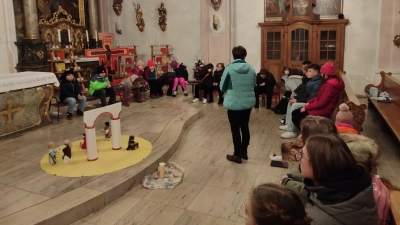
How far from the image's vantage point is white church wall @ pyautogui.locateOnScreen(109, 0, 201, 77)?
480 inches

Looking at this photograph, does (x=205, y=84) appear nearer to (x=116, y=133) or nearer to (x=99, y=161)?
(x=116, y=133)

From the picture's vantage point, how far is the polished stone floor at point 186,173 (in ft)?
12.3

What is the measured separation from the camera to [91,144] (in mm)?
4762

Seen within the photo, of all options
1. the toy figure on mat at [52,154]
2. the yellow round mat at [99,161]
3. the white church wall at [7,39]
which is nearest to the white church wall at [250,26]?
the white church wall at [7,39]

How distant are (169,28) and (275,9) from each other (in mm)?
3682

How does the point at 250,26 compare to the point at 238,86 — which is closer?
the point at 238,86

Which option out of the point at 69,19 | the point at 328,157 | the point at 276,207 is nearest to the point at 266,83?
the point at 69,19

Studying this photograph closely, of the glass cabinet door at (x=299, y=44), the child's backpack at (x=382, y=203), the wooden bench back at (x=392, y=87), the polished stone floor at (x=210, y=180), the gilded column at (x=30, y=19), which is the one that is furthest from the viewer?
the glass cabinet door at (x=299, y=44)

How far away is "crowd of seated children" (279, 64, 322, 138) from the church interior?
0.25m

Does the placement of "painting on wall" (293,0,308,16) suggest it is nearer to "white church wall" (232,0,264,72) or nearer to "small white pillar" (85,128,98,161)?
"white church wall" (232,0,264,72)

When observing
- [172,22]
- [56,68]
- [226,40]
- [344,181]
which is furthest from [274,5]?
[344,181]

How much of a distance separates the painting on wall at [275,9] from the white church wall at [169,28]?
2.27 metres

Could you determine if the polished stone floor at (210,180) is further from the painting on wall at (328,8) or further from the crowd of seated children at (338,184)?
the painting on wall at (328,8)

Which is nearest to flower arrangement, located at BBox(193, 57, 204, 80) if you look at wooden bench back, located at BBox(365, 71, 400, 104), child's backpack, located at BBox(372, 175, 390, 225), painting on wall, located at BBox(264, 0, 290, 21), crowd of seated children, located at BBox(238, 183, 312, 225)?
painting on wall, located at BBox(264, 0, 290, 21)
